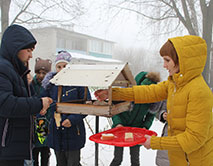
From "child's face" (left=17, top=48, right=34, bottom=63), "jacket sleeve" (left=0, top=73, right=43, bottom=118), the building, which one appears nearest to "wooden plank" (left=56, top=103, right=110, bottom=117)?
"jacket sleeve" (left=0, top=73, right=43, bottom=118)

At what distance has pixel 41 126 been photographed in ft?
7.69

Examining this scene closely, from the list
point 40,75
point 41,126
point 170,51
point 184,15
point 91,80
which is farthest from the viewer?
point 184,15

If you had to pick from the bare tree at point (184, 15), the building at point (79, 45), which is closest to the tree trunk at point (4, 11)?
the bare tree at point (184, 15)

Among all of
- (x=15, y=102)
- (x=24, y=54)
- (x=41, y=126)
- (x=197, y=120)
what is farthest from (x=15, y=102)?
(x=197, y=120)

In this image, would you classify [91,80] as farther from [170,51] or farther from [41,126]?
[41,126]

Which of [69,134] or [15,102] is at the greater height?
[15,102]

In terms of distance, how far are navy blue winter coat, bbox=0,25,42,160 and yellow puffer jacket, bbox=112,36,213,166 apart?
3.34 feet

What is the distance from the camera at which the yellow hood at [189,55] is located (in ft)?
4.75

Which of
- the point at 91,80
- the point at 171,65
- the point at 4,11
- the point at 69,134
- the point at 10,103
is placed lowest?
the point at 69,134

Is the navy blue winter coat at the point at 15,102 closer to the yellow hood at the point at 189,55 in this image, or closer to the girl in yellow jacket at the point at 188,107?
the girl in yellow jacket at the point at 188,107

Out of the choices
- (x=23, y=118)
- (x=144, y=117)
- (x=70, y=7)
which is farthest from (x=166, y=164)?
(x=70, y=7)

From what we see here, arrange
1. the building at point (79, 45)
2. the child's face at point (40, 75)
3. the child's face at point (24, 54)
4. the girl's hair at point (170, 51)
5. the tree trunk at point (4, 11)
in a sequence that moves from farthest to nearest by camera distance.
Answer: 1. the building at point (79, 45)
2. the tree trunk at point (4, 11)
3. the child's face at point (40, 75)
4. the child's face at point (24, 54)
5. the girl's hair at point (170, 51)

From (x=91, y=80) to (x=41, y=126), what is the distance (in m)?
1.06

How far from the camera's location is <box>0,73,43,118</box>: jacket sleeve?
5.02 ft
